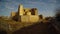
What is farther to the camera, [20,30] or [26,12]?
[26,12]

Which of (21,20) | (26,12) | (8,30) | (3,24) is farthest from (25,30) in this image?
(26,12)

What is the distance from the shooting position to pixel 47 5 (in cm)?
448

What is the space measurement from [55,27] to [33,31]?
0.78m

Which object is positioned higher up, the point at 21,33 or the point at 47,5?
the point at 47,5

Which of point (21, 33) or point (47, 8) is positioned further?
point (47, 8)

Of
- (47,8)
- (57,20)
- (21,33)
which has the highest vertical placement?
(47,8)

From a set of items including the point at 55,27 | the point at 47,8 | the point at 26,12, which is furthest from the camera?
the point at 26,12

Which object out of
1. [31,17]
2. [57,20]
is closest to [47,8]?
[57,20]

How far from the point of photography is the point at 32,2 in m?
4.50

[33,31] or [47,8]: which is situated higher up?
[47,8]

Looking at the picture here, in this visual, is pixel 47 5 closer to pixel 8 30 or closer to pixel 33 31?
pixel 33 31

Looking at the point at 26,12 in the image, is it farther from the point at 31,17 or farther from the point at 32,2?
the point at 32,2

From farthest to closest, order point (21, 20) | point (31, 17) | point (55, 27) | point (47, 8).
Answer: point (31, 17) → point (21, 20) → point (47, 8) → point (55, 27)

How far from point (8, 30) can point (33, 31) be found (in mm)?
758
